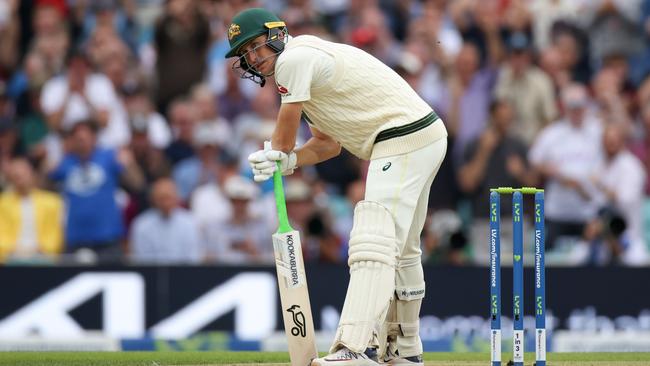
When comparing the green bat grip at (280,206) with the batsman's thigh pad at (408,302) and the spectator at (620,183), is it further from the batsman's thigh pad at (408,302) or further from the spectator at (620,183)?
the spectator at (620,183)

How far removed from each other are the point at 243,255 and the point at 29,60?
10.3 ft

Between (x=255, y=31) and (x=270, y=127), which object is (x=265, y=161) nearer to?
(x=255, y=31)

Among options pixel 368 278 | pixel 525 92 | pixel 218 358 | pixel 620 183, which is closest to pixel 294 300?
pixel 368 278

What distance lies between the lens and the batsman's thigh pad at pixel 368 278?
6004 millimetres

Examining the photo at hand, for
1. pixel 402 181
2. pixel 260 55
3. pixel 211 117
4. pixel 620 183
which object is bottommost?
pixel 402 181

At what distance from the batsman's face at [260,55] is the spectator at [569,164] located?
5.48 m

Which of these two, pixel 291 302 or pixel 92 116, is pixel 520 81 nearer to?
pixel 92 116

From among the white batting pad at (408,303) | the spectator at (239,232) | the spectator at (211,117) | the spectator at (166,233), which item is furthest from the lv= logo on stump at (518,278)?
the spectator at (211,117)

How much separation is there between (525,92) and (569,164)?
2.82ft

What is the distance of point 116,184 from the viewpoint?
443 inches

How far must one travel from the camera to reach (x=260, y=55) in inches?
246

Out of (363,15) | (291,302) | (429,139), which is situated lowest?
(291,302)

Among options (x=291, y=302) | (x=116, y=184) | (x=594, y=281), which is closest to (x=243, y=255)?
(x=116, y=184)

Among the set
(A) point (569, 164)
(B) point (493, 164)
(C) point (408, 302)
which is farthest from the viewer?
(A) point (569, 164)
